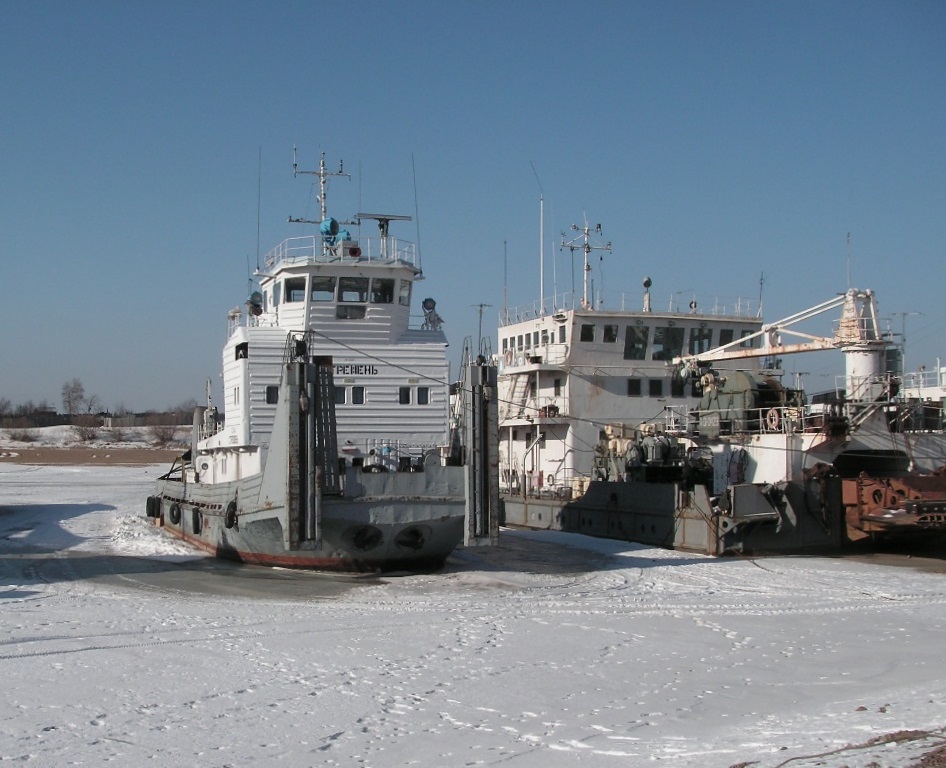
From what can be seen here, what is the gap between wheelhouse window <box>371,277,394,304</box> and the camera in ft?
63.7

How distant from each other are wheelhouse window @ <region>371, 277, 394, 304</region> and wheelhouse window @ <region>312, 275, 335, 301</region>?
79 cm

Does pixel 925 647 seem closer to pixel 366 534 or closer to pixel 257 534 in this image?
pixel 366 534

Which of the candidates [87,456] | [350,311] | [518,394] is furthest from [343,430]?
[87,456]

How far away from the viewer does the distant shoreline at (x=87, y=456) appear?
220 feet

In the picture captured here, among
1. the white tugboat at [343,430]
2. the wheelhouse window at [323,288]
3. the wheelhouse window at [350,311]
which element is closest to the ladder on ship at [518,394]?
the white tugboat at [343,430]

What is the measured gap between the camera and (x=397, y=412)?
18.7m

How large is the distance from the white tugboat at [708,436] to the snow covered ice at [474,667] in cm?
239

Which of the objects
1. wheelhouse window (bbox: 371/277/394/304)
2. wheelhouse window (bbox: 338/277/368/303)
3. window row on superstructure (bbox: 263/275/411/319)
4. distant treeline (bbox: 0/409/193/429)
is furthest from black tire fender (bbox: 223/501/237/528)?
distant treeline (bbox: 0/409/193/429)

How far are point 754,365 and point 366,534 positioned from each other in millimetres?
16253

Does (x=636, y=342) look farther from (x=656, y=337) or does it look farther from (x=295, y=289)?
(x=295, y=289)

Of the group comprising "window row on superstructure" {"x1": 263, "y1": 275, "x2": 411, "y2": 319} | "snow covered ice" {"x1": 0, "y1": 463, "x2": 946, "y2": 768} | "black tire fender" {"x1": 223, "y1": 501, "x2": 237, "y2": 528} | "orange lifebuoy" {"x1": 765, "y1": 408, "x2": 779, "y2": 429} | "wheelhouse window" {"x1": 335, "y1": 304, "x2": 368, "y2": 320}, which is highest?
"window row on superstructure" {"x1": 263, "y1": 275, "x2": 411, "y2": 319}

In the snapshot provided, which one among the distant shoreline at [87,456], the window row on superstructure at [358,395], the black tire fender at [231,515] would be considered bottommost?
the distant shoreline at [87,456]

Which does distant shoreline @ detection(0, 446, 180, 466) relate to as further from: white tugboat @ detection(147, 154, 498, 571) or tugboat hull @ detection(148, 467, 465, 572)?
tugboat hull @ detection(148, 467, 465, 572)

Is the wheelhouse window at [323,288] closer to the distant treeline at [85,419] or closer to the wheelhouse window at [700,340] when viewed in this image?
the wheelhouse window at [700,340]
